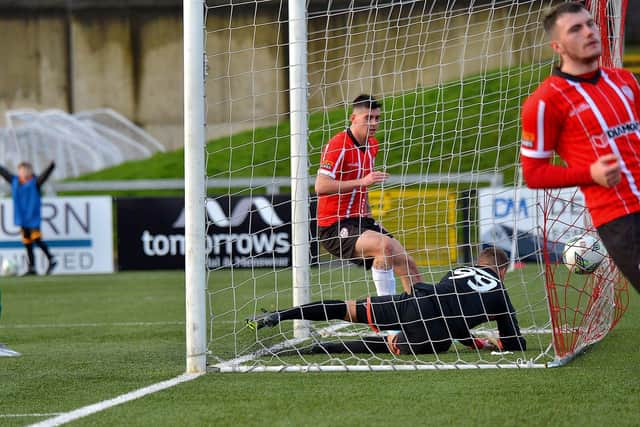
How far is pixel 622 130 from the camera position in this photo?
4.61 meters

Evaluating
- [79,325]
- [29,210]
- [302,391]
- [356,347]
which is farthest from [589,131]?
[29,210]

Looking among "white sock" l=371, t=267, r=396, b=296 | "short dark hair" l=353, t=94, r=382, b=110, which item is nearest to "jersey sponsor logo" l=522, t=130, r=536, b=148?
"short dark hair" l=353, t=94, r=382, b=110

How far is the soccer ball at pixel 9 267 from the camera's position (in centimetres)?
1728

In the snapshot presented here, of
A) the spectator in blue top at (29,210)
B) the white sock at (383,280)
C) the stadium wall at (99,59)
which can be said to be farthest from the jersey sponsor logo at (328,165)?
the stadium wall at (99,59)

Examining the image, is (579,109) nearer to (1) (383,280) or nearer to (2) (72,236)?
(1) (383,280)

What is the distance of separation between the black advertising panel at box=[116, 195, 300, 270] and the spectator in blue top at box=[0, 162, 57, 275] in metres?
1.21

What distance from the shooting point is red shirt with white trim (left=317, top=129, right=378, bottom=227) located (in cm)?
807

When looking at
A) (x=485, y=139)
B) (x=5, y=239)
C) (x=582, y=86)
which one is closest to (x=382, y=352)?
(x=582, y=86)

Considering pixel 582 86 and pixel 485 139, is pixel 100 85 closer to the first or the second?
pixel 485 139

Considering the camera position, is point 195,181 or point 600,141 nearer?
point 600,141

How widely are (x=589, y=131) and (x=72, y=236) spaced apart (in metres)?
13.7

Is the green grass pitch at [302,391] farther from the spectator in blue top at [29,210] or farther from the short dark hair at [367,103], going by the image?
the spectator in blue top at [29,210]

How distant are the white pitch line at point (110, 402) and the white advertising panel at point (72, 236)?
36.4ft

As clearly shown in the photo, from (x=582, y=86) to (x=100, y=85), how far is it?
25.1m
